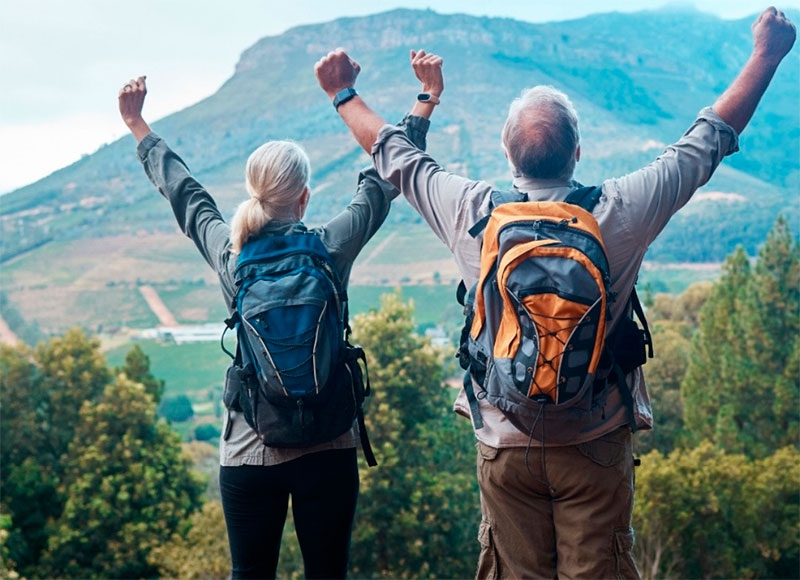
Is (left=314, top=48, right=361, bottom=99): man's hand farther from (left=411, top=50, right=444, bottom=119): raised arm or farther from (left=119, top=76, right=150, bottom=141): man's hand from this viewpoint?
(left=119, top=76, right=150, bottom=141): man's hand

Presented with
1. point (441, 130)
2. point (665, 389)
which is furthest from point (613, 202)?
point (441, 130)

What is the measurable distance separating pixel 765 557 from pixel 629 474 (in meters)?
15.0

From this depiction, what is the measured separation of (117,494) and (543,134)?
18.9 metres

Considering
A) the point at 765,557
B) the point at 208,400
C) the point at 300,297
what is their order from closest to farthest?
the point at 300,297 < the point at 765,557 < the point at 208,400

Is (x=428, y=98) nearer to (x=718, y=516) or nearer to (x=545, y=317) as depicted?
(x=545, y=317)

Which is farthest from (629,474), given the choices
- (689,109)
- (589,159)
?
(689,109)

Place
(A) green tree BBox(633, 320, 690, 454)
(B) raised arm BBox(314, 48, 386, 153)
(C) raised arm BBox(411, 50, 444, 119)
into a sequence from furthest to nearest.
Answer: (A) green tree BBox(633, 320, 690, 454) → (C) raised arm BBox(411, 50, 444, 119) → (B) raised arm BBox(314, 48, 386, 153)

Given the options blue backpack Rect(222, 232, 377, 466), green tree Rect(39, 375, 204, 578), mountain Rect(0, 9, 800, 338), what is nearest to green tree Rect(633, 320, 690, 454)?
green tree Rect(39, 375, 204, 578)

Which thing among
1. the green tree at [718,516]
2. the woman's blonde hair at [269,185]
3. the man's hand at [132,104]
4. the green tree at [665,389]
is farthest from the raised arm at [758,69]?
the green tree at [665,389]

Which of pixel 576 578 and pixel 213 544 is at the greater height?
pixel 576 578

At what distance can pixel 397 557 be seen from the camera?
16250mm

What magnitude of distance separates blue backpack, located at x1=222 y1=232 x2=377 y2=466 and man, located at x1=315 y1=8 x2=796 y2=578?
1.05 feet

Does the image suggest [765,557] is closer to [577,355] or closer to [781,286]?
[781,286]

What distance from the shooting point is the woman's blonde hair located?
93.7 inches
